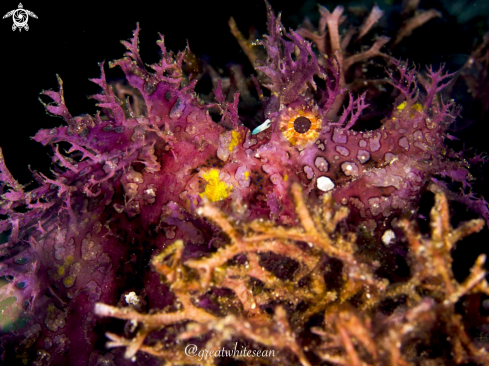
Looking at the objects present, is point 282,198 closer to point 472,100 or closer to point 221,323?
point 221,323

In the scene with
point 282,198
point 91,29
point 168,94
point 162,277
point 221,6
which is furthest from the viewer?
point 221,6

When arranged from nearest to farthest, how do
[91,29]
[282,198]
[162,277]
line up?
1. [162,277]
2. [282,198]
3. [91,29]

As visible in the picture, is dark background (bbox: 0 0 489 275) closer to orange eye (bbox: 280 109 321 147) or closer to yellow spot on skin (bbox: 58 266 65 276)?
yellow spot on skin (bbox: 58 266 65 276)

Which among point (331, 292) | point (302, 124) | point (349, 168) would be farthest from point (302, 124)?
point (331, 292)

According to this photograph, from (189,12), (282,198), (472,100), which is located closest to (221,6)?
(189,12)

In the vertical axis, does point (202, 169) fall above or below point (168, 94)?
below

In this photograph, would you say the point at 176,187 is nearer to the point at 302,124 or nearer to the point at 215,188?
the point at 215,188

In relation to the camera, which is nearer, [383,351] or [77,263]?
[383,351]
